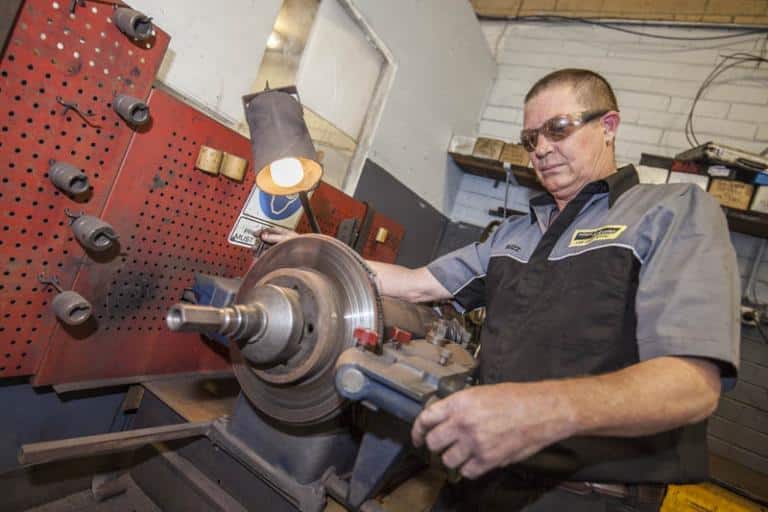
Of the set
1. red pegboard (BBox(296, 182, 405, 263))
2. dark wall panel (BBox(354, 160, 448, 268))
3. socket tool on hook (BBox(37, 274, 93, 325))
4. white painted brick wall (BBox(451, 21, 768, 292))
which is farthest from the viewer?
white painted brick wall (BBox(451, 21, 768, 292))

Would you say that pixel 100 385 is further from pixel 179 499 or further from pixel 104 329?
pixel 179 499

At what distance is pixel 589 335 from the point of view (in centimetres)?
95

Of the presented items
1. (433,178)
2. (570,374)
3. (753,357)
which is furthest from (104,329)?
(753,357)

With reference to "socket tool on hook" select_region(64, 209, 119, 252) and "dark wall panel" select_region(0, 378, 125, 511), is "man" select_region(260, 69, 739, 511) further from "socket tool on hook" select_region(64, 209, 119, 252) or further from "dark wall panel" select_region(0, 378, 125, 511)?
"dark wall panel" select_region(0, 378, 125, 511)

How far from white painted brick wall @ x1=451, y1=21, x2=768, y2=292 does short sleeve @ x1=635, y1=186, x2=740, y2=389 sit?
266 cm

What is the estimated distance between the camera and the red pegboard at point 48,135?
897 millimetres

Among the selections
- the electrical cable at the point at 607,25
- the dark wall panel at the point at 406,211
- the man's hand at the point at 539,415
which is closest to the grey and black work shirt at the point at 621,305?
the man's hand at the point at 539,415

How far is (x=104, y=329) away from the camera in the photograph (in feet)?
3.93

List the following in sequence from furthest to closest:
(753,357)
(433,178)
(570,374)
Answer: (433,178), (753,357), (570,374)

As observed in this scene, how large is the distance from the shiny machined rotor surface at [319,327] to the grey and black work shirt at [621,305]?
0.44 meters

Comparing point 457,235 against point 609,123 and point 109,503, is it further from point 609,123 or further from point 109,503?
point 109,503

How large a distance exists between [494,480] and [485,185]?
3.04 metres

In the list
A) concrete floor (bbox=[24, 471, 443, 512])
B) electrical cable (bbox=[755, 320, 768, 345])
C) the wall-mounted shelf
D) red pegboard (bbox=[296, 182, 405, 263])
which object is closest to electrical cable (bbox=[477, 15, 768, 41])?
the wall-mounted shelf

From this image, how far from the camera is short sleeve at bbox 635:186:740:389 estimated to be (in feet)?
2.32
